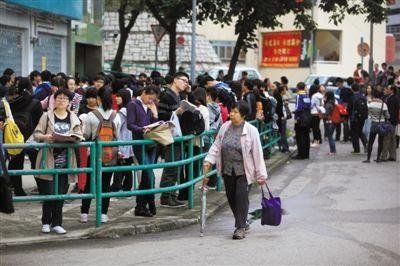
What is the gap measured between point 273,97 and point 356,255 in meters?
10.1

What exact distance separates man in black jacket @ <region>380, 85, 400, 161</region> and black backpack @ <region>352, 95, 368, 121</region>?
1262 millimetres

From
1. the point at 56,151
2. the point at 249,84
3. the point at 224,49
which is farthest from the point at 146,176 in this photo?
the point at 224,49

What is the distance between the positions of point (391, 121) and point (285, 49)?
120 feet

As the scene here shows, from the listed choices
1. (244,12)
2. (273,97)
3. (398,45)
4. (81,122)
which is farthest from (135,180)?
(398,45)

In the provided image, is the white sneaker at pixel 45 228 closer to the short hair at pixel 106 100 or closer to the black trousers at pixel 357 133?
the short hair at pixel 106 100

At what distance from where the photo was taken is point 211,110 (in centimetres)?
1230

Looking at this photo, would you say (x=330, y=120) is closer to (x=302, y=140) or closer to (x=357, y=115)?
(x=357, y=115)

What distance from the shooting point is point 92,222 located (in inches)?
380

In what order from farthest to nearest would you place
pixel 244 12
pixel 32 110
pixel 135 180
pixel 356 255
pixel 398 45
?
1. pixel 398 45
2. pixel 244 12
3. pixel 32 110
4. pixel 135 180
5. pixel 356 255

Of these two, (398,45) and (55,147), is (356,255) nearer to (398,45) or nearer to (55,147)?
(55,147)

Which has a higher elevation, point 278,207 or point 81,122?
point 81,122

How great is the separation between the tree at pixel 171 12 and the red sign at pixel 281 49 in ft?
102

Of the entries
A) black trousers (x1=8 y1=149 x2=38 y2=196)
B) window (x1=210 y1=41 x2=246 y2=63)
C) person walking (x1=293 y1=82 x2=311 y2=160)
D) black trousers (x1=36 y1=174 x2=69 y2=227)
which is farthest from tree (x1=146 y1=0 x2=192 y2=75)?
window (x1=210 y1=41 x2=246 y2=63)

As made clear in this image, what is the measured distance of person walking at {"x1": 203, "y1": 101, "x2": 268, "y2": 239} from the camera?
8977mm
